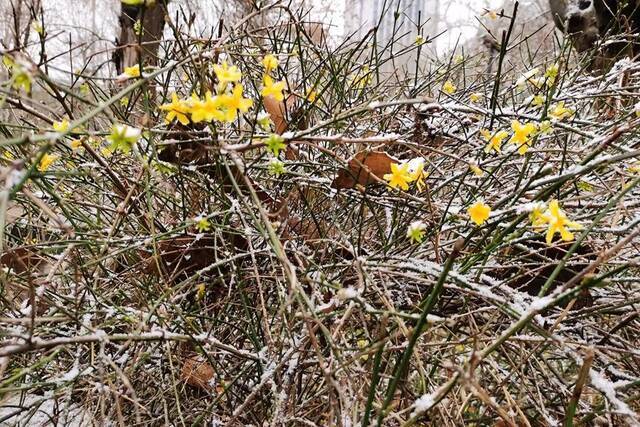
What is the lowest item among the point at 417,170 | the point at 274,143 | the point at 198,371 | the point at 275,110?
the point at 198,371

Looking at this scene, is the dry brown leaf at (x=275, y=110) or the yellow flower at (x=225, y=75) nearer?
the yellow flower at (x=225, y=75)

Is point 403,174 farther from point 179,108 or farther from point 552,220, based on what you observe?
point 179,108

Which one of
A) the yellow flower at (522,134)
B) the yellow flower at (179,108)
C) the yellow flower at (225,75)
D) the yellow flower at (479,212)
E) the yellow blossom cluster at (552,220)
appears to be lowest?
the yellow blossom cluster at (552,220)

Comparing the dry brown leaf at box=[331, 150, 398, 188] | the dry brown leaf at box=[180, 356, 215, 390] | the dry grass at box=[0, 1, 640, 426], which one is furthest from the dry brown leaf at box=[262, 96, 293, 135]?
the dry brown leaf at box=[180, 356, 215, 390]

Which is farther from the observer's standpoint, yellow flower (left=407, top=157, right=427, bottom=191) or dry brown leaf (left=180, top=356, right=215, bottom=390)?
dry brown leaf (left=180, top=356, right=215, bottom=390)

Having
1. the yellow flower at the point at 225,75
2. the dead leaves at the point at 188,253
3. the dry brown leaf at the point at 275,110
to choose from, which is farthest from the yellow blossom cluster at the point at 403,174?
the dry brown leaf at the point at 275,110

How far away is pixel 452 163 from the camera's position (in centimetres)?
170

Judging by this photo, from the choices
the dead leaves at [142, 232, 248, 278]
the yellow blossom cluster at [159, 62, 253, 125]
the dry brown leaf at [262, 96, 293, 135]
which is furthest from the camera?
the dry brown leaf at [262, 96, 293, 135]

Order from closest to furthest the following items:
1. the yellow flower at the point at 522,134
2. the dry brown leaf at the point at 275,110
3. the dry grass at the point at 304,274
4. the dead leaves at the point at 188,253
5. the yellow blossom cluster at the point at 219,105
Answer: the yellow blossom cluster at the point at 219,105 → the dry grass at the point at 304,274 → the yellow flower at the point at 522,134 → the dead leaves at the point at 188,253 → the dry brown leaf at the point at 275,110

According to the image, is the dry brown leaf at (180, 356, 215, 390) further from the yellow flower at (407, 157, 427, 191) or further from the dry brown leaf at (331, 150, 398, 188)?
the yellow flower at (407, 157, 427, 191)

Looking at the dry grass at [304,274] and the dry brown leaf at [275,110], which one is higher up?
the dry brown leaf at [275,110]

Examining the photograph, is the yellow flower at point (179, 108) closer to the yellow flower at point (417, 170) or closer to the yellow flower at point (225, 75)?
the yellow flower at point (225, 75)

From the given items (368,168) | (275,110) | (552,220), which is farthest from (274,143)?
(275,110)

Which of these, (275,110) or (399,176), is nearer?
(399,176)
